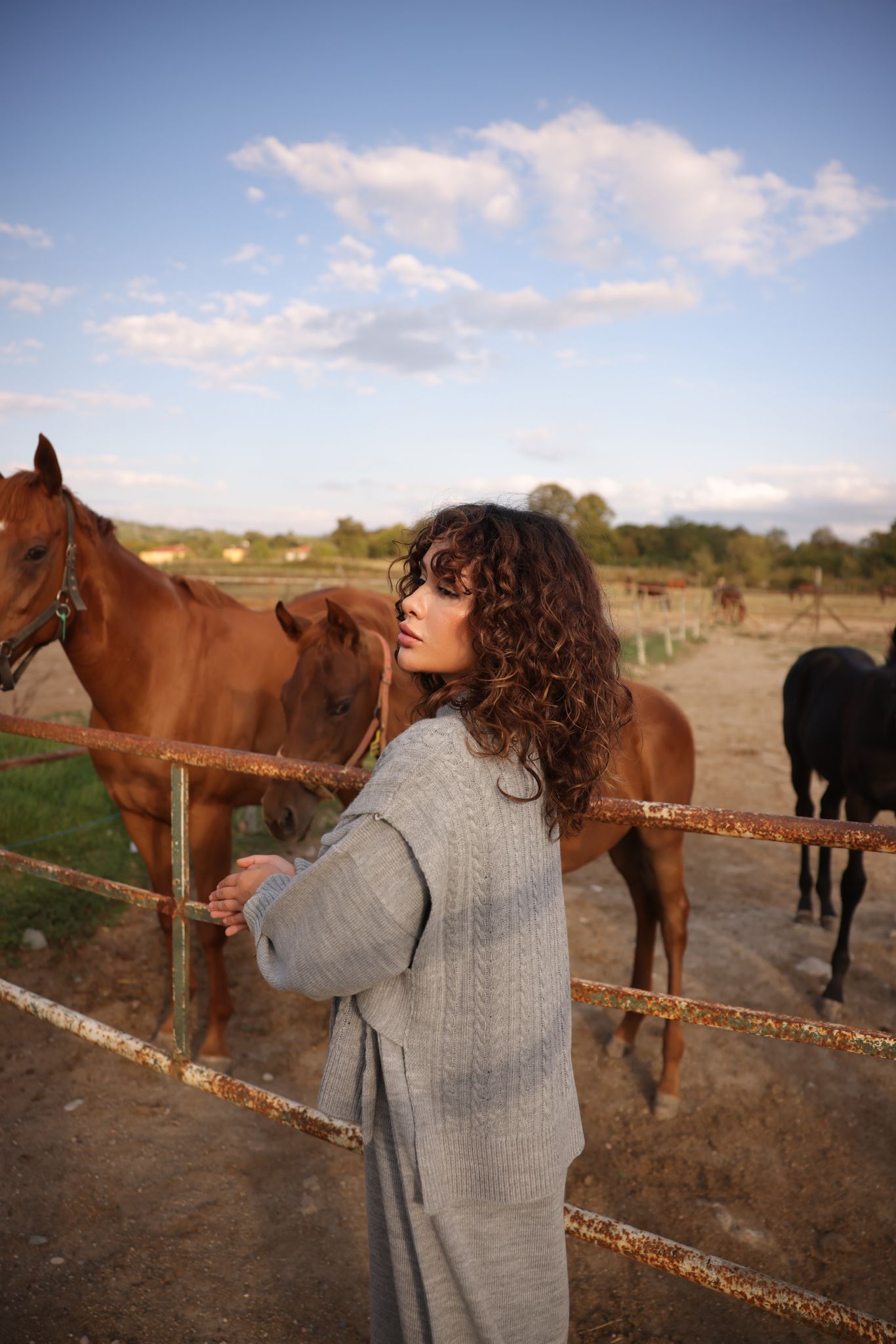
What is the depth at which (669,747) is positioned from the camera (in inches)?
134

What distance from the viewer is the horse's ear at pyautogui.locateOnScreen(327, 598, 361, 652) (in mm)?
2991

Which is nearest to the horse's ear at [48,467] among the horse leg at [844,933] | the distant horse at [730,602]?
the horse leg at [844,933]

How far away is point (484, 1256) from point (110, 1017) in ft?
9.70

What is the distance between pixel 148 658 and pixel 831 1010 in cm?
360

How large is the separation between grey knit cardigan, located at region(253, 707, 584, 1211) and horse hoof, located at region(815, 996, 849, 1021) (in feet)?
10.8

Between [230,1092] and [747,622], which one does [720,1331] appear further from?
[747,622]

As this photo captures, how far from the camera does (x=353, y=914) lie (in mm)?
1070

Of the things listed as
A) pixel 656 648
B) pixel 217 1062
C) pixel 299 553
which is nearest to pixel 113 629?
pixel 217 1062

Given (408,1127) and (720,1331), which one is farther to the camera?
(720,1331)

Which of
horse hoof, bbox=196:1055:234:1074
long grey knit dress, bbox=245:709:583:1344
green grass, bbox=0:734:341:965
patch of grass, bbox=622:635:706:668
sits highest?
long grey knit dress, bbox=245:709:583:1344

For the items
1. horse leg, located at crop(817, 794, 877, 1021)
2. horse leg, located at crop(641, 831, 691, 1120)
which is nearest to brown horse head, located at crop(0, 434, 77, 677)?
horse leg, located at crop(641, 831, 691, 1120)

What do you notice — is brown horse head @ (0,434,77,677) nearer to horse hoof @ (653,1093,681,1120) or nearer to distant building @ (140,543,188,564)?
horse hoof @ (653,1093,681,1120)

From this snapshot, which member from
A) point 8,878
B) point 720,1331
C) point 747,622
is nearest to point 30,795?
point 8,878

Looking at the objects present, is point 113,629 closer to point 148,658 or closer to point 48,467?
point 148,658
